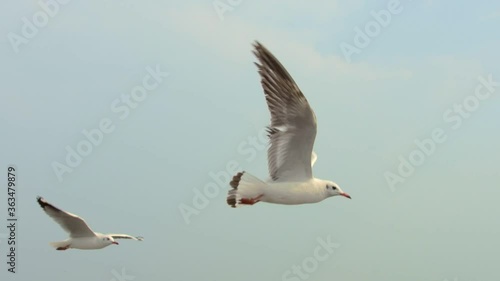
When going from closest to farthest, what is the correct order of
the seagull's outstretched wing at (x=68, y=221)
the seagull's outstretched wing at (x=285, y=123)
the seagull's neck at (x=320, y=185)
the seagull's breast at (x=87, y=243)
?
the seagull's outstretched wing at (x=285, y=123) < the seagull's neck at (x=320, y=185) < the seagull's outstretched wing at (x=68, y=221) < the seagull's breast at (x=87, y=243)

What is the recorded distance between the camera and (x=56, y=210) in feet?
27.9

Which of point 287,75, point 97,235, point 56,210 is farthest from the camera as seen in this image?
point 97,235

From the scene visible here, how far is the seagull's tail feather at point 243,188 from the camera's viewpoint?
591 centimetres

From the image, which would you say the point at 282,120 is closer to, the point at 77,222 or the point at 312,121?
the point at 312,121

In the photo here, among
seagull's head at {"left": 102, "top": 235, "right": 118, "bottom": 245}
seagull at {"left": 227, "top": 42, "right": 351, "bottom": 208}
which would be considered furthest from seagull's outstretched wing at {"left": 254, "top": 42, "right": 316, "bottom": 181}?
seagull's head at {"left": 102, "top": 235, "right": 118, "bottom": 245}

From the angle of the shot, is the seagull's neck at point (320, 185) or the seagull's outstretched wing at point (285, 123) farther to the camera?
the seagull's neck at point (320, 185)

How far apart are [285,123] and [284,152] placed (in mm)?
312

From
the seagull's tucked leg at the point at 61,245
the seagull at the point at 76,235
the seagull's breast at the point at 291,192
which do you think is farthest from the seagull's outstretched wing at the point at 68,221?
the seagull's breast at the point at 291,192

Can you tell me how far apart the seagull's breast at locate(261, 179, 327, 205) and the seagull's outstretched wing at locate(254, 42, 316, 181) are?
0.32ft

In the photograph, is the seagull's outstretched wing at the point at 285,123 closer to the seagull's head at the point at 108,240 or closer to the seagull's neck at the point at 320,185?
the seagull's neck at the point at 320,185

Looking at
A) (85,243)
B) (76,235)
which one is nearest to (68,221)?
(76,235)

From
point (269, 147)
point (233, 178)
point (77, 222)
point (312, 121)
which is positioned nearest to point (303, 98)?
point (312, 121)

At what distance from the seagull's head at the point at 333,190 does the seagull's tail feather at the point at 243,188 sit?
2.24 feet

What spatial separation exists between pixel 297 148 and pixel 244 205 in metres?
0.74
